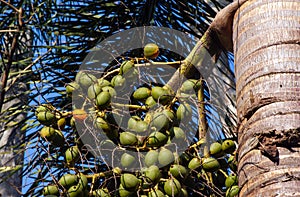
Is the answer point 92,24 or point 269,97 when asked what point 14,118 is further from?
point 269,97

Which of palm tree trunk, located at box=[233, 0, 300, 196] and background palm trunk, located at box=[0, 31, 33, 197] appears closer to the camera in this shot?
palm tree trunk, located at box=[233, 0, 300, 196]

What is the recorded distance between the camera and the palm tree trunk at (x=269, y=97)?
1516mm

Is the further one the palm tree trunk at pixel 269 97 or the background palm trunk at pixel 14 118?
the background palm trunk at pixel 14 118

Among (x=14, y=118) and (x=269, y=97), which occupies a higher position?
(x=269, y=97)

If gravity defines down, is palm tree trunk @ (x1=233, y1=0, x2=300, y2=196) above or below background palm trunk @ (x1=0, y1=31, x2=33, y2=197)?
above

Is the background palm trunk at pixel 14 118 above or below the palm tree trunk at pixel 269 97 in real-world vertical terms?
below

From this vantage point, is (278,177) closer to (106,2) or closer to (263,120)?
(263,120)

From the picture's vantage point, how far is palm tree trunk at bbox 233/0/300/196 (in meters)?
1.52

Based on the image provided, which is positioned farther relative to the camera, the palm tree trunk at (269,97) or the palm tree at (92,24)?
the palm tree at (92,24)

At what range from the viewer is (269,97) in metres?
1.62

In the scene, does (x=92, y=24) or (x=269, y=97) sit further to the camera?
(x=92, y=24)

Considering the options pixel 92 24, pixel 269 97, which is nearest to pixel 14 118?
pixel 92 24

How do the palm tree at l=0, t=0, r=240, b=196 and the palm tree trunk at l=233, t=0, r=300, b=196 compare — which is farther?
the palm tree at l=0, t=0, r=240, b=196

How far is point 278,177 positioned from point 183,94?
65cm
